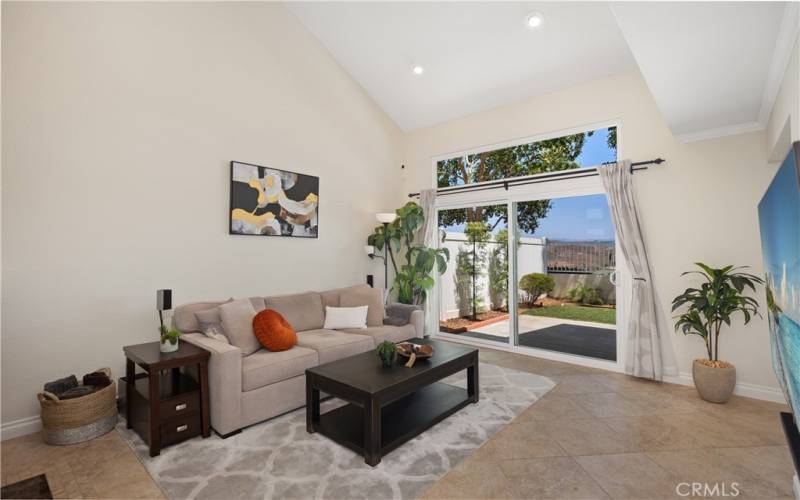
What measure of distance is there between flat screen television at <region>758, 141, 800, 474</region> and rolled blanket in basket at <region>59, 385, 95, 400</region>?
145 inches

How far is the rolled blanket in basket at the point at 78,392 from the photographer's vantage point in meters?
2.52

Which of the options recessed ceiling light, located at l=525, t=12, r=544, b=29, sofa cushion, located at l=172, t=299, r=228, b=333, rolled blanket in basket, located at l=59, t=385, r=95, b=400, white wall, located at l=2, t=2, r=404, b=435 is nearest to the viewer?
rolled blanket in basket, located at l=59, t=385, r=95, b=400

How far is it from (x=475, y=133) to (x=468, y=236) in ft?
4.60

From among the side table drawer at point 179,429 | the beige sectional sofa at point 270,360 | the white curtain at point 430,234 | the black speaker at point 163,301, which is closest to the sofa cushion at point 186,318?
the beige sectional sofa at point 270,360

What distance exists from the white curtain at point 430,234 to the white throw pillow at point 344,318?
1586 millimetres

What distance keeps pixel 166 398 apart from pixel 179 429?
0.22m

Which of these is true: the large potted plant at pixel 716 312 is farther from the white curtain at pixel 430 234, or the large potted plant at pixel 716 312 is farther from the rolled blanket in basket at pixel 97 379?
the rolled blanket in basket at pixel 97 379

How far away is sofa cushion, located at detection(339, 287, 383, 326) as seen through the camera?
4.31 meters

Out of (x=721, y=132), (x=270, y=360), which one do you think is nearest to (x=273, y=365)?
(x=270, y=360)

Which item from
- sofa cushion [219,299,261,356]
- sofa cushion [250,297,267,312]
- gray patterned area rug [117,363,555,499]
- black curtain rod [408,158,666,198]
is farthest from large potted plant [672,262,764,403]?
sofa cushion [250,297,267,312]

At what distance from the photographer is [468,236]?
5336mm

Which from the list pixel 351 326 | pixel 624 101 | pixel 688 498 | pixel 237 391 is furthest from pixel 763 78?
pixel 237 391

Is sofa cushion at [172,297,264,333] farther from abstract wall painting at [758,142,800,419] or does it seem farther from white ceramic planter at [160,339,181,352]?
abstract wall painting at [758,142,800,419]

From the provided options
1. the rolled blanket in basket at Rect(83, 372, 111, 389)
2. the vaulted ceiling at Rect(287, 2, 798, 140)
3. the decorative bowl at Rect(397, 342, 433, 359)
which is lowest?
the rolled blanket in basket at Rect(83, 372, 111, 389)
